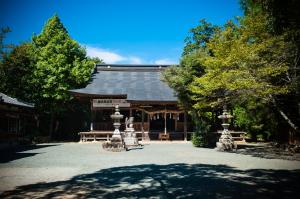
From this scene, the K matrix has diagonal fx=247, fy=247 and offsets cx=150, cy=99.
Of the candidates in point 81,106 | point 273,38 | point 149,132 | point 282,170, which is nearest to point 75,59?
point 81,106

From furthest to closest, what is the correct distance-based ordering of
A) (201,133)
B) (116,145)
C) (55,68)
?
(55,68) → (201,133) → (116,145)

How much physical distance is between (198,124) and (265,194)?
12673 millimetres

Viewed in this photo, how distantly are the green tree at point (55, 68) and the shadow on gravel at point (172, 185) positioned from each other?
1838 cm

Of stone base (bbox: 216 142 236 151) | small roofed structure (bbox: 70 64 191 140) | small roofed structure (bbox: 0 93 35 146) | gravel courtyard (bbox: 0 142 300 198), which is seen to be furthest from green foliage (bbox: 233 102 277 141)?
small roofed structure (bbox: 0 93 35 146)

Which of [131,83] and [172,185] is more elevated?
[131,83]

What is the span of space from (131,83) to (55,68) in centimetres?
880

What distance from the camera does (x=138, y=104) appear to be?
84.0 feet

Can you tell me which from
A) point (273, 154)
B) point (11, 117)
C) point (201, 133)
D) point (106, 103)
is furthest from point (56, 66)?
point (273, 154)

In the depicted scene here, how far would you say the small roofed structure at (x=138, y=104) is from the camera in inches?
985

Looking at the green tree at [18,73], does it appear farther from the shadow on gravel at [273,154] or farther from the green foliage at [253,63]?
the shadow on gravel at [273,154]

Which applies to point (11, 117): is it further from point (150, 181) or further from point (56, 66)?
point (150, 181)

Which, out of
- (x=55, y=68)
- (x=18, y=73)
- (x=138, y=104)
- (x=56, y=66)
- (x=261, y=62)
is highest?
(x=56, y=66)

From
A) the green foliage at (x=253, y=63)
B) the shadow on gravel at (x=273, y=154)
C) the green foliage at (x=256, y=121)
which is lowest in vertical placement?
the shadow on gravel at (x=273, y=154)

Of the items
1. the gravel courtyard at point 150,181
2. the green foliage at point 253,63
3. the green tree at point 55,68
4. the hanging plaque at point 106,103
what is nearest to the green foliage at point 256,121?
the green foliage at point 253,63
